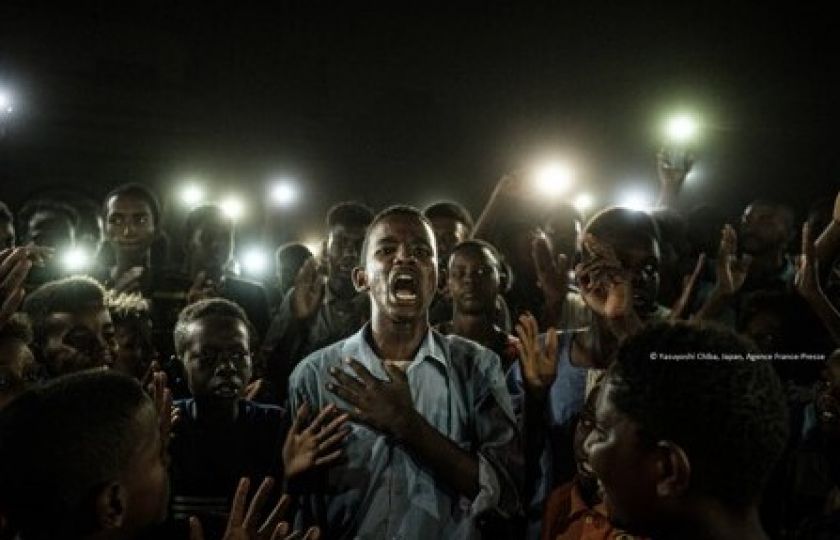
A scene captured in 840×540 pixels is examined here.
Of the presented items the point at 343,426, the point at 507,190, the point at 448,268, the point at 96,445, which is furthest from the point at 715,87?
the point at 96,445

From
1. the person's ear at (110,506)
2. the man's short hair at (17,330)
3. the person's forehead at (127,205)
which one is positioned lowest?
the person's ear at (110,506)

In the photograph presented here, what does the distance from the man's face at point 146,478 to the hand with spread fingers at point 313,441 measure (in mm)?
681

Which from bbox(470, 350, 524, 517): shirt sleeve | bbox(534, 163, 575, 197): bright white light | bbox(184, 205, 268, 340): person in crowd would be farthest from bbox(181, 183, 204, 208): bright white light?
bbox(470, 350, 524, 517): shirt sleeve

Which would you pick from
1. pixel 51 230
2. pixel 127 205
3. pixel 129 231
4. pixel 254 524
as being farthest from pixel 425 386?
pixel 51 230

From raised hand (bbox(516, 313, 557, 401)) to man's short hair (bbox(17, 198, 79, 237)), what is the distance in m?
4.40

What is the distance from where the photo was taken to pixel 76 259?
6.24 meters

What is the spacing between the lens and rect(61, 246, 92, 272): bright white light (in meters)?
5.93

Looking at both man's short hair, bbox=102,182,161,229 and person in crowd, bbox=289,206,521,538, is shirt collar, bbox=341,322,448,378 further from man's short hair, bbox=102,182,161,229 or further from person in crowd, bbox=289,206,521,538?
man's short hair, bbox=102,182,161,229

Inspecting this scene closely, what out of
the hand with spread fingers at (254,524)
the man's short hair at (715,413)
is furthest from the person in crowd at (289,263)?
the man's short hair at (715,413)

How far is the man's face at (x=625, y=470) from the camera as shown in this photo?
6.67 ft

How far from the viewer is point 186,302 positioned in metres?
5.46

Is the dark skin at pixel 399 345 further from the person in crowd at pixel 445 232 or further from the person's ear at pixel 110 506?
the person in crowd at pixel 445 232

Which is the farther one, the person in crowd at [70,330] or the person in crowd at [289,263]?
the person in crowd at [289,263]

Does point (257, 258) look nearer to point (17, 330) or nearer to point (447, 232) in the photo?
point (447, 232)
